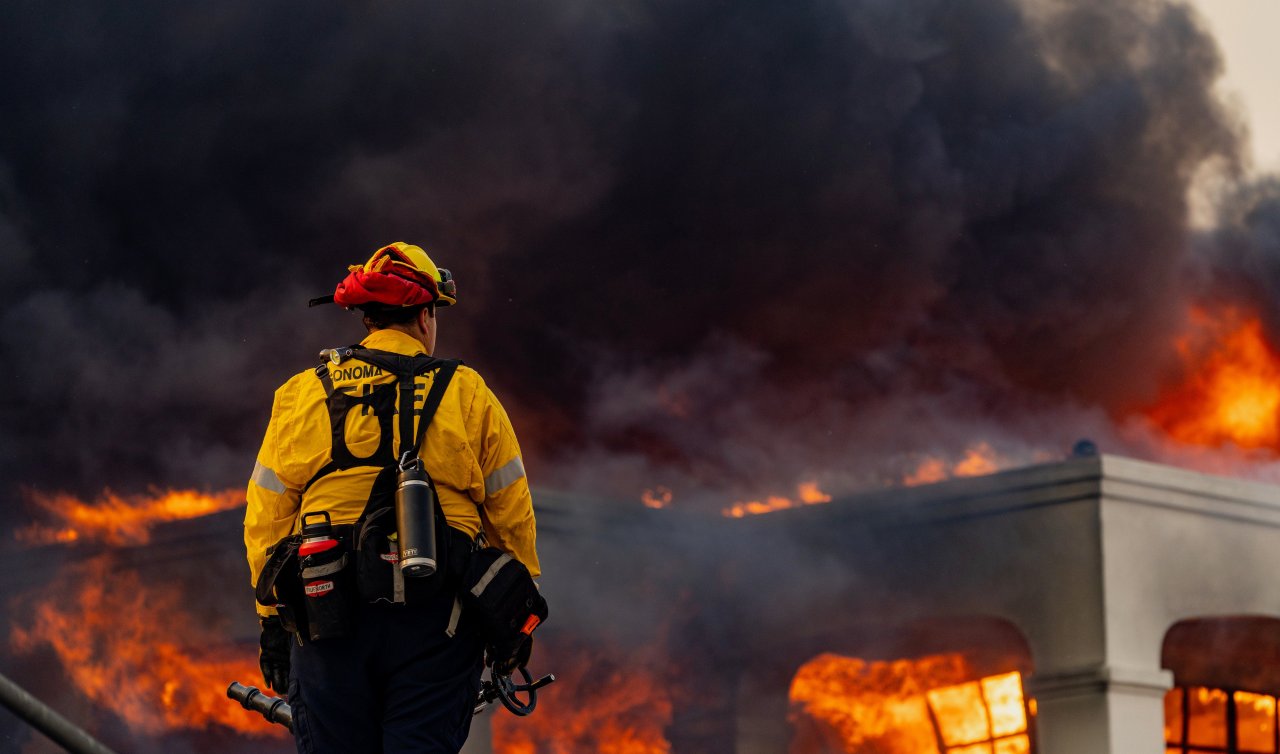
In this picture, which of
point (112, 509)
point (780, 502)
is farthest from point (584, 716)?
point (112, 509)

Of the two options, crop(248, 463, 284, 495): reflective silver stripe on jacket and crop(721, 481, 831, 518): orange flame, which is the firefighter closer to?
crop(248, 463, 284, 495): reflective silver stripe on jacket

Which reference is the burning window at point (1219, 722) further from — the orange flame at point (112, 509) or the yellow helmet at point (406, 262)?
the yellow helmet at point (406, 262)

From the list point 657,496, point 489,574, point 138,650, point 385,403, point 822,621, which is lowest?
point 489,574

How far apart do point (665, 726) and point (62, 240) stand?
6.15 meters

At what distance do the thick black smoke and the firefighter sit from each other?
9.43m

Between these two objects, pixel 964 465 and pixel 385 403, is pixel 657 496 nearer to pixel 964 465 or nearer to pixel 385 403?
pixel 964 465

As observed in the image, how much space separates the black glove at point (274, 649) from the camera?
3432 mm

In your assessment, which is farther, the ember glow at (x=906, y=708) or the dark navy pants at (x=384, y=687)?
the ember glow at (x=906, y=708)

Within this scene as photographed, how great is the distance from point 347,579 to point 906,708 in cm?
897

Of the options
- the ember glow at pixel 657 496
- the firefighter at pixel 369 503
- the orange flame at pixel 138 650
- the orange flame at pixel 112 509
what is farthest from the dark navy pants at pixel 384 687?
the ember glow at pixel 657 496

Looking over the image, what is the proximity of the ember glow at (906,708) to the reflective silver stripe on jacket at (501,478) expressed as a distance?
8.36 meters

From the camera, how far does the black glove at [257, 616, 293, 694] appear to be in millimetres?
3432

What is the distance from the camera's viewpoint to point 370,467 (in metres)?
3.31

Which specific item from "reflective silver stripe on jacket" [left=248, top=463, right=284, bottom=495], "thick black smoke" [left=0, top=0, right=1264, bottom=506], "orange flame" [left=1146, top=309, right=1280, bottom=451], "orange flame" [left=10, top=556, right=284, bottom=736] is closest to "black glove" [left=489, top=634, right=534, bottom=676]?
"reflective silver stripe on jacket" [left=248, top=463, right=284, bottom=495]
